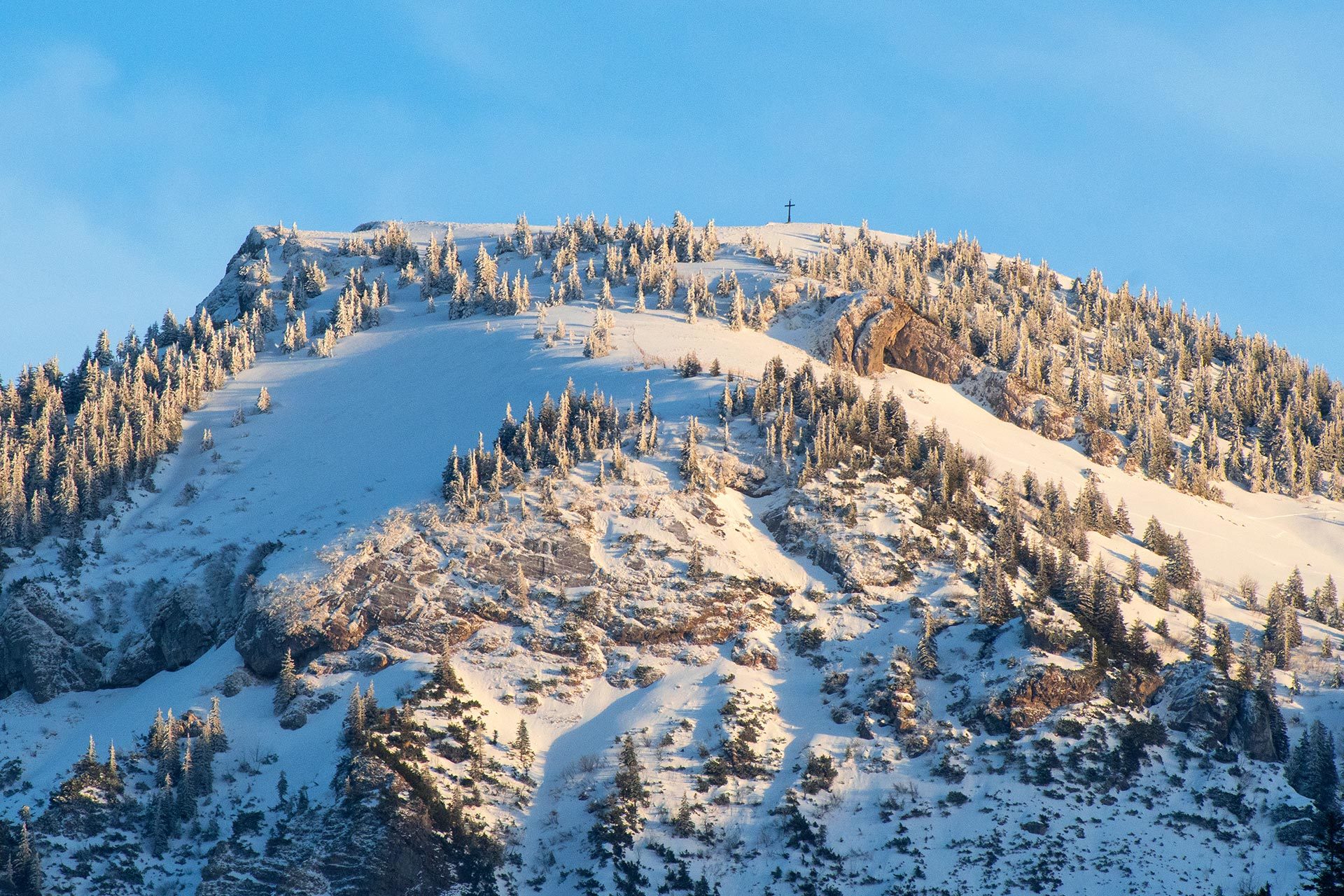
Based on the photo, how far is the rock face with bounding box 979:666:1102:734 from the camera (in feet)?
267

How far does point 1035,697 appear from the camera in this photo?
8219 cm

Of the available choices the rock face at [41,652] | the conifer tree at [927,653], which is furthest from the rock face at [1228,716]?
the rock face at [41,652]

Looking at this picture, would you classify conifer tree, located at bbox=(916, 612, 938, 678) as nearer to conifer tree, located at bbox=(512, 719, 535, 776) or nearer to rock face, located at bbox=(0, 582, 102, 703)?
conifer tree, located at bbox=(512, 719, 535, 776)

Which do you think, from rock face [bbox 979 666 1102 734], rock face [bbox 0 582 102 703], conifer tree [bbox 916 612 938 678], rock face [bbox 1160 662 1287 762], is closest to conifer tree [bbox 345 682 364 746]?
rock face [bbox 0 582 102 703]

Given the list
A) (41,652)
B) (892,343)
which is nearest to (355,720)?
(41,652)

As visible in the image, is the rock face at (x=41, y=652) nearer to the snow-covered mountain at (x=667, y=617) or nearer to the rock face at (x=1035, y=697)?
the snow-covered mountain at (x=667, y=617)

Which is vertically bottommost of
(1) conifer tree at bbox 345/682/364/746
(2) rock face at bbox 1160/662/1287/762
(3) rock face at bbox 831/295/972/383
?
(1) conifer tree at bbox 345/682/364/746

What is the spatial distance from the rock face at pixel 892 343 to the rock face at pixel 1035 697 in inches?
1920

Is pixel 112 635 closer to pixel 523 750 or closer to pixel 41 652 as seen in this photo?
pixel 41 652

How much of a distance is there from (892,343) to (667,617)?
2052 inches

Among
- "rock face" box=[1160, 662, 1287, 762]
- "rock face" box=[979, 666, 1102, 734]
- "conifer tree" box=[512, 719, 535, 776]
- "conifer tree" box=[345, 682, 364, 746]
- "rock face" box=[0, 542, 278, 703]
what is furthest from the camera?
"rock face" box=[0, 542, 278, 703]

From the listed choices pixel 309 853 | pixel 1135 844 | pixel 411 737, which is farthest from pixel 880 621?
pixel 309 853

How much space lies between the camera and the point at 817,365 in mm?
124438

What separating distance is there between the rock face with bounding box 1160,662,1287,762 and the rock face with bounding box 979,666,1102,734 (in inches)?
226
